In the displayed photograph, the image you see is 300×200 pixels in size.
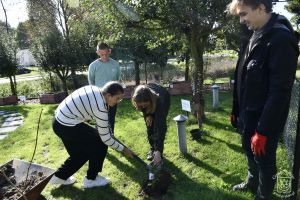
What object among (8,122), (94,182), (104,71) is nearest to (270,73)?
(94,182)

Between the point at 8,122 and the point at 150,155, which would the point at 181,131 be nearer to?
the point at 150,155

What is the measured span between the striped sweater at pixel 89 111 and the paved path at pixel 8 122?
13.8 ft

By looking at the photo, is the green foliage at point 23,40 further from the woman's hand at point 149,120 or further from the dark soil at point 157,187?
the dark soil at point 157,187

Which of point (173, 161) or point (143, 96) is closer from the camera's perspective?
point (143, 96)

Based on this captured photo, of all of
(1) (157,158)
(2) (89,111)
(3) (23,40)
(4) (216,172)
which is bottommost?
(4) (216,172)

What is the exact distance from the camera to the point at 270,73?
93.3 inches

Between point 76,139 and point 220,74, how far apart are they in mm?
12335

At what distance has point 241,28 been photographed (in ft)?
17.3

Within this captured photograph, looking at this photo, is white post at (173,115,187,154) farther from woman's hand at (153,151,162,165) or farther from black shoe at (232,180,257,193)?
black shoe at (232,180,257,193)

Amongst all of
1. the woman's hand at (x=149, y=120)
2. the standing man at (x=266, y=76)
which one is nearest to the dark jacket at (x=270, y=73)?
the standing man at (x=266, y=76)

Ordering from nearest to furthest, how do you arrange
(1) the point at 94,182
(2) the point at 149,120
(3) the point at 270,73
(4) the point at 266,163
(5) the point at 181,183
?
(3) the point at 270,73
(4) the point at 266,163
(5) the point at 181,183
(1) the point at 94,182
(2) the point at 149,120

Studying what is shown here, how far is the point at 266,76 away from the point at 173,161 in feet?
8.19

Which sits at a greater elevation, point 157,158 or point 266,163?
point 266,163

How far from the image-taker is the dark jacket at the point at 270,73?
229 cm
